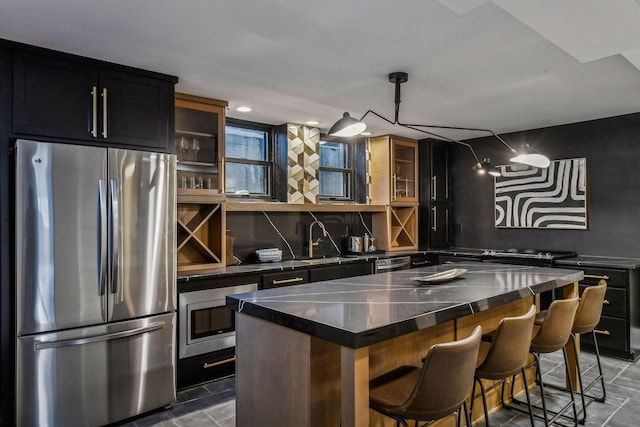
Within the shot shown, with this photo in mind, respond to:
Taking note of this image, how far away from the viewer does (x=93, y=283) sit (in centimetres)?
261

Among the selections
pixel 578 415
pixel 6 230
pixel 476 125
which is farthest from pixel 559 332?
pixel 6 230

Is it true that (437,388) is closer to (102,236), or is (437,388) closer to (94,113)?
(102,236)

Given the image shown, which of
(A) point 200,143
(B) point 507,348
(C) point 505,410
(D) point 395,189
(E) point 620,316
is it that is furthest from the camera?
(D) point 395,189

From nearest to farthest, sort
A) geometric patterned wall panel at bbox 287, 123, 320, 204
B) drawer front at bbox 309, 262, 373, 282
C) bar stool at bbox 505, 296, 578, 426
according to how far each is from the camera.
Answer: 1. bar stool at bbox 505, 296, 578, 426
2. drawer front at bbox 309, 262, 373, 282
3. geometric patterned wall panel at bbox 287, 123, 320, 204

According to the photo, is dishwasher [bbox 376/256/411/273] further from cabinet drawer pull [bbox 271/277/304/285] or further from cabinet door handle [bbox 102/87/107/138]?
cabinet door handle [bbox 102/87/107/138]

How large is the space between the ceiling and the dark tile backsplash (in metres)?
1.23

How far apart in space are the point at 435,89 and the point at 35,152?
9.33ft

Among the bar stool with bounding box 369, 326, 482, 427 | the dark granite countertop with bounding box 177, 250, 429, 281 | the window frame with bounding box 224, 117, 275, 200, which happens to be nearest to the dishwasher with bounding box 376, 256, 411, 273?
the dark granite countertop with bounding box 177, 250, 429, 281

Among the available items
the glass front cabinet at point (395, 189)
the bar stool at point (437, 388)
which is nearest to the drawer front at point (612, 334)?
the glass front cabinet at point (395, 189)

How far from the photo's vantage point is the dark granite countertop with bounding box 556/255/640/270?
153 inches

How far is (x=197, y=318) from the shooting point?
3.32 m

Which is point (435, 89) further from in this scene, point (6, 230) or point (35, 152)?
point (6, 230)

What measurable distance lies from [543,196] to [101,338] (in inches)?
187

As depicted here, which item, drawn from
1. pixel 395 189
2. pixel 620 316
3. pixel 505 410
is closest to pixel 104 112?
pixel 505 410
